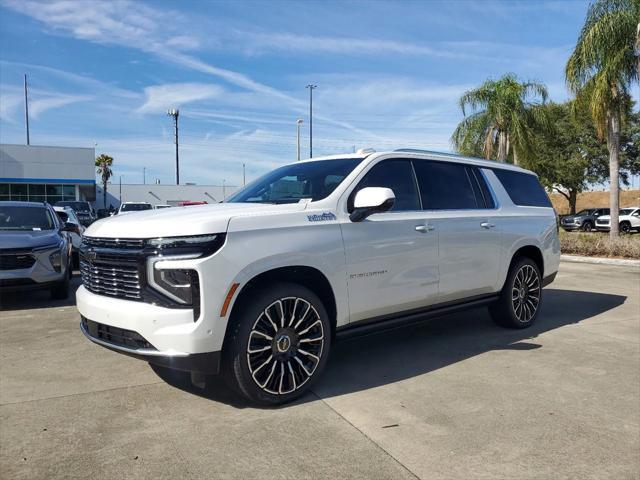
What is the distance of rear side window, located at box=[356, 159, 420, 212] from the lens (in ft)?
15.4

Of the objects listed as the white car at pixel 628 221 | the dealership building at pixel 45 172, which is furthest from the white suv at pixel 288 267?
the dealership building at pixel 45 172

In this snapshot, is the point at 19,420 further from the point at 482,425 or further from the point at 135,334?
the point at 482,425

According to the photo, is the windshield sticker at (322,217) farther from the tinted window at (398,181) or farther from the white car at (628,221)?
the white car at (628,221)

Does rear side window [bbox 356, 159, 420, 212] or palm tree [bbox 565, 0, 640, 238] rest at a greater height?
palm tree [bbox 565, 0, 640, 238]

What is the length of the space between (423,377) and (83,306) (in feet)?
9.07

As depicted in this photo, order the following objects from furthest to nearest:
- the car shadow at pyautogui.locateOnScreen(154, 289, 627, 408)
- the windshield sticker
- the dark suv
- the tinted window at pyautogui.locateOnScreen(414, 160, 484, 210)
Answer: the dark suv → the tinted window at pyautogui.locateOnScreen(414, 160, 484, 210) → the car shadow at pyautogui.locateOnScreen(154, 289, 627, 408) → the windshield sticker

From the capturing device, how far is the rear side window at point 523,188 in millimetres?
6375

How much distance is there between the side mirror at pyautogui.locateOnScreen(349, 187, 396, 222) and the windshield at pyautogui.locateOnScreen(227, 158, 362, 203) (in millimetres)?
306

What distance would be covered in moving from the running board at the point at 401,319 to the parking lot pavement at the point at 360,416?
39 centimetres

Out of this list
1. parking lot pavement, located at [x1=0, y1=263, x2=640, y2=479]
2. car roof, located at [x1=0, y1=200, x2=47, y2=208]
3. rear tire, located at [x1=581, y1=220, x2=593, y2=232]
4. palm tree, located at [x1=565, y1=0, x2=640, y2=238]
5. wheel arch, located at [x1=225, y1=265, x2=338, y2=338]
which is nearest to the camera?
parking lot pavement, located at [x1=0, y1=263, x2=640, y2=479]

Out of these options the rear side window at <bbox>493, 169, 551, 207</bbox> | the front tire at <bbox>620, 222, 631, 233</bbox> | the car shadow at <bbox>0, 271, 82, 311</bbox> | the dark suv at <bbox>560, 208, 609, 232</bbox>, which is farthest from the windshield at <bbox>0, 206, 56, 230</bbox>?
the dark suv at <bbox>560, 208, 609, 232</bbox>

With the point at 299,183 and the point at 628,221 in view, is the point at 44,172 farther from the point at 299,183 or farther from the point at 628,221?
the point at 299,183

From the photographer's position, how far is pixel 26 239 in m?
7.64

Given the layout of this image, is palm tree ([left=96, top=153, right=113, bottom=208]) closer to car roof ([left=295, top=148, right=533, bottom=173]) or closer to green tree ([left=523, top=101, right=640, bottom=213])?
green tree ([left=523, top=101, right=640, bottom=213])
